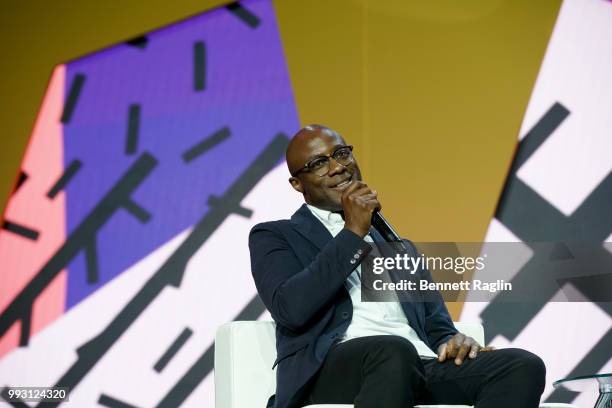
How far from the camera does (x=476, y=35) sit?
429cm

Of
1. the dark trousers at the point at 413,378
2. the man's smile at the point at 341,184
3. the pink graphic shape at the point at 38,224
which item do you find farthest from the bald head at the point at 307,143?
the pink graphic shape at the point at 38,224

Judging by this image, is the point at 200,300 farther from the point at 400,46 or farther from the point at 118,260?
the point at 400,46

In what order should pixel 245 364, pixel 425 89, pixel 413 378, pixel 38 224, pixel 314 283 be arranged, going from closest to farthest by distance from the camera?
pixel 413 378 < pixel 314 283 < pixel 245 364 < pixel 38 224 < pixel 425 89

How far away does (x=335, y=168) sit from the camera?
2484 millimetres

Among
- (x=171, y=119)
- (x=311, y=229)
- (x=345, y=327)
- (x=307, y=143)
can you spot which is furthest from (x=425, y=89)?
(x=345, y=327)

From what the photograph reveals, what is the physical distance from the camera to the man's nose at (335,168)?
2.48 metres

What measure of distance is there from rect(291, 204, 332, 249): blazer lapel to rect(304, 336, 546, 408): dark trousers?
367mm

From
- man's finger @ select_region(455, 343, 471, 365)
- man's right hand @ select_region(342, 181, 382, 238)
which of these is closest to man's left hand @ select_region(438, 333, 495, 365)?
man's finger @ select_region(455, 343, 471, 365)

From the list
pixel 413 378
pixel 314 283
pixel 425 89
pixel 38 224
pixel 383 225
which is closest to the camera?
pixel 413 378

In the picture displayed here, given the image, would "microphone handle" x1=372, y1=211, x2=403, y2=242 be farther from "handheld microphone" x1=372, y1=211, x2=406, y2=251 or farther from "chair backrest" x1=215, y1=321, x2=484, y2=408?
"chair backrest" x1=215, y1=321, x2=484, y2=408

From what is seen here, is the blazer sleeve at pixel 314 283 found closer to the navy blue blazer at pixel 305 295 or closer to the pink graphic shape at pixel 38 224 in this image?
the navy blue blazer at pixel 305 295

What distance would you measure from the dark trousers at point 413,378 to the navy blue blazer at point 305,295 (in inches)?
2.4

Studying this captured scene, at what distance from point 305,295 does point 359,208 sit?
0.25 m

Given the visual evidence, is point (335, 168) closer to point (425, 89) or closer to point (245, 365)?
point (245, 365)
